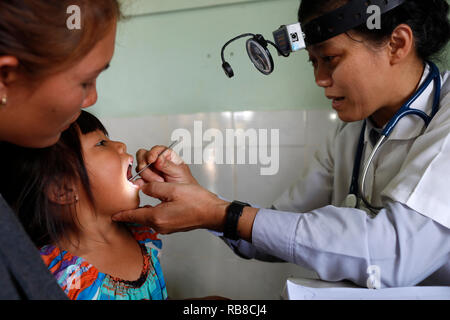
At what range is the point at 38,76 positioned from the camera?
728 millimetres

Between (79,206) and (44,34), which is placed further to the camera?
(79,206)

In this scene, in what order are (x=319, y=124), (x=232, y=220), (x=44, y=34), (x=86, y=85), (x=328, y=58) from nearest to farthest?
(x=44, y=34) → (x=86, y=85) → (x=232, y=220) → (x=328, y=58) → (x=319, y=124)

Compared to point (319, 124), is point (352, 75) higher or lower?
higher

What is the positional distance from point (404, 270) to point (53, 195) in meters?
0.94

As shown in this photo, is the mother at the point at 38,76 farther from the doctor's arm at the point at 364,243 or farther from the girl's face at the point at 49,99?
the doctor's arm at the point at 364,243

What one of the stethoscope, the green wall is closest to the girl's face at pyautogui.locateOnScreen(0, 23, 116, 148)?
the stethoscope

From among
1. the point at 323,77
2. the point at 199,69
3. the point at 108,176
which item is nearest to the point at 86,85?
the point at 108,176

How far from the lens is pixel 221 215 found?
1.04 metres

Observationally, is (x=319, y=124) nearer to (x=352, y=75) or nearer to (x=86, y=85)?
(x=352, y=75)

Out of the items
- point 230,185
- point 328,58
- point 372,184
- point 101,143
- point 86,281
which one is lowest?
point 86,281

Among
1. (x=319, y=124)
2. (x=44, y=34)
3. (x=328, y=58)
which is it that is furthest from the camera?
(x=319, y=124)

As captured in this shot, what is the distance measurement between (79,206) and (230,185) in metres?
0.74
